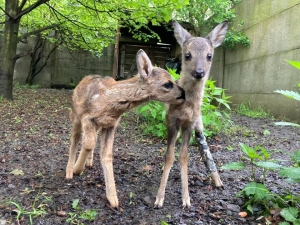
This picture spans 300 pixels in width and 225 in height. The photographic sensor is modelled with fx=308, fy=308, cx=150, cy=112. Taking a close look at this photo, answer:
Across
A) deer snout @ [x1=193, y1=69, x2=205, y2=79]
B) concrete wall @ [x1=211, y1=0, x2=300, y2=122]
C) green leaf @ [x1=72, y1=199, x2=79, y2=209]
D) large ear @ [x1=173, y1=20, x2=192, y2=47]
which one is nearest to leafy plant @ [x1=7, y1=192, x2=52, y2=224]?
green leaf @ [x1=72, y1=199, x2=79, y2=209]

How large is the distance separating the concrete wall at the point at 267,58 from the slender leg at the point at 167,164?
497 centimetres

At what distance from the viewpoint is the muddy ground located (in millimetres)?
2742

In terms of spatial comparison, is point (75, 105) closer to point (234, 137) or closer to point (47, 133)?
point (47, 133)

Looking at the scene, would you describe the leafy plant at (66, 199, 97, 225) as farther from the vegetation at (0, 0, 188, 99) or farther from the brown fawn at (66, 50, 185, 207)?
the vegetation at (0, 0, 188, 99)

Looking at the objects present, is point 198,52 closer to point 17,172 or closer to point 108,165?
point 108,165

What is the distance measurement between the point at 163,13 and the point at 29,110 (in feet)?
12.5

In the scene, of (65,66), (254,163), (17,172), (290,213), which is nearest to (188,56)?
(254,163)

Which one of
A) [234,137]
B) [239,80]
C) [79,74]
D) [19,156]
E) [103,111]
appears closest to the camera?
[103,111]

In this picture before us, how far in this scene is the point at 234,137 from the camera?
5781mm

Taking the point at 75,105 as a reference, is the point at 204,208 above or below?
below

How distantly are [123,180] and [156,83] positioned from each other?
4.16 ft

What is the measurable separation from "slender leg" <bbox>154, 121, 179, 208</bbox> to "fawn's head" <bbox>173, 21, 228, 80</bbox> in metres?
0.60

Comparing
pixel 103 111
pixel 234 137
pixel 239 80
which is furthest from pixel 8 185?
pixel 239 80

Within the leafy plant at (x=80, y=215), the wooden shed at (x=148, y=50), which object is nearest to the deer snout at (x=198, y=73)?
the leafy plant at (x=80, y=215)
